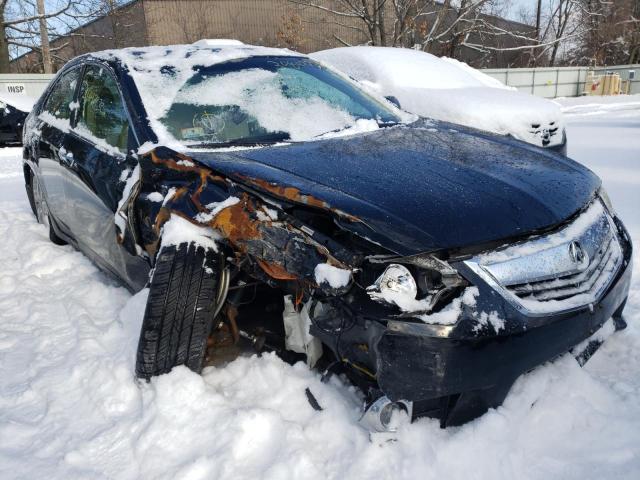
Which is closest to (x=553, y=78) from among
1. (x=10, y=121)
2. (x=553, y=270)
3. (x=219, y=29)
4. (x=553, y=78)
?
(x=553, y=78)

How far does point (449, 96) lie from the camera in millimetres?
6555

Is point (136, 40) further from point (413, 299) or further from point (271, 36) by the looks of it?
point (413, 299)

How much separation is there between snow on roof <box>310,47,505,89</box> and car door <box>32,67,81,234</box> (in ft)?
11.8

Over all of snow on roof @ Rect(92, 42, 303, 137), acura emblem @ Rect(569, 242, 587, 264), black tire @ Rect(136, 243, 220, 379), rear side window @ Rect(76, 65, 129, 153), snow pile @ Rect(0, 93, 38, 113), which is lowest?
snow pile @ Rect(0, 93, 38, 113)

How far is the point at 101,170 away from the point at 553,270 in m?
2.32

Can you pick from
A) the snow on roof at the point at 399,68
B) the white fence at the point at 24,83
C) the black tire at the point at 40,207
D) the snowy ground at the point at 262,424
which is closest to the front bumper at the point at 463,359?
the snowy ground at the point at 262,424

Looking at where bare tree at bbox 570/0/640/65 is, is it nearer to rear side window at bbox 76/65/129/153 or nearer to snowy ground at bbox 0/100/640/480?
rear side window at bbox 76/65/129/153

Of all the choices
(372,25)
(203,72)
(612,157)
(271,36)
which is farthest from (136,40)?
(203,72)

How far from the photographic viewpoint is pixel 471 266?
1.85 m

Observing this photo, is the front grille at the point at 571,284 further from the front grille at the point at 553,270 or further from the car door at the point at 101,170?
the car door at the point at 101,170

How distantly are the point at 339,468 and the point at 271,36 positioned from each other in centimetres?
3106

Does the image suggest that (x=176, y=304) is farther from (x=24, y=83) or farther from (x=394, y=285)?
(x=24, y=83)

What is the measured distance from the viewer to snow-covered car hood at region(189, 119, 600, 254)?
6.21 ft

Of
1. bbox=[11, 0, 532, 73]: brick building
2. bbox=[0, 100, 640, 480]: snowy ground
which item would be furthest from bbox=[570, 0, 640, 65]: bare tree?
bbox=[0, 100, 640, 480]: snowy ground
